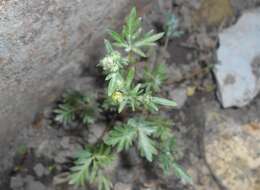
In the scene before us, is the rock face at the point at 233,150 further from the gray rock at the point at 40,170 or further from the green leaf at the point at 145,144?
the gray rock at the point at 40,170

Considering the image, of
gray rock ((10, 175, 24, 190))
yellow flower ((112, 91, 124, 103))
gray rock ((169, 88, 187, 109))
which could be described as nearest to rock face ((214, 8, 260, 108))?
gray rock ((169, 88, 187, 109))

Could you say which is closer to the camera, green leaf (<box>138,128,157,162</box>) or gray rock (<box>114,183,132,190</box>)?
green leaf (<box>138,128,157,162</box>)

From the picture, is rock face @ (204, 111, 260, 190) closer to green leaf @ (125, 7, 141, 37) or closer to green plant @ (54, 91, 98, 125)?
green plant @ (54, 91, 98, 125)

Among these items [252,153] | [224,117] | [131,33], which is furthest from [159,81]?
[252,153]

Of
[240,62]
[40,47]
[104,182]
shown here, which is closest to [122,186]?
[104,182]

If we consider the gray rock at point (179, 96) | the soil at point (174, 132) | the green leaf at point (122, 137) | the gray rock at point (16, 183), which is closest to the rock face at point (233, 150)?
the soil at point (174, 132)

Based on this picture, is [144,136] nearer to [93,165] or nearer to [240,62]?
[93,165]
